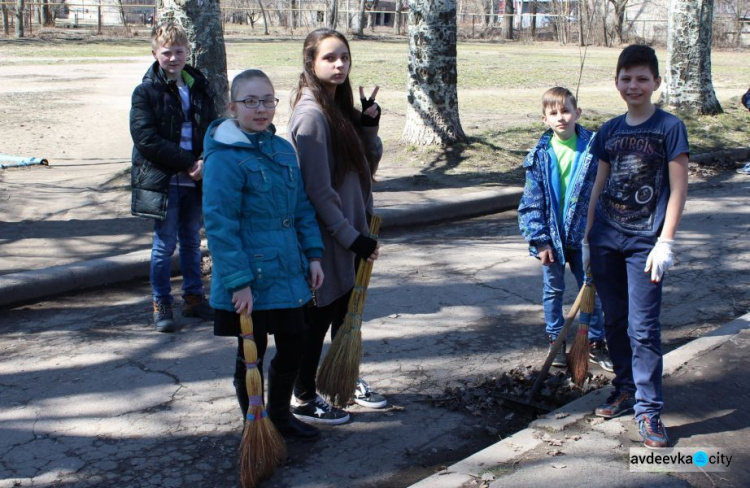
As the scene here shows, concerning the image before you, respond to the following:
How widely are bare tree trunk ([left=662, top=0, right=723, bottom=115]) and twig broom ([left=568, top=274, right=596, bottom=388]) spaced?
1098 cm

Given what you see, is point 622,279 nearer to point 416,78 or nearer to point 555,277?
point 555,277

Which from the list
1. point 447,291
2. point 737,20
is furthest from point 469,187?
point 737,20

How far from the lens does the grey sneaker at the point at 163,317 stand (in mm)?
5406

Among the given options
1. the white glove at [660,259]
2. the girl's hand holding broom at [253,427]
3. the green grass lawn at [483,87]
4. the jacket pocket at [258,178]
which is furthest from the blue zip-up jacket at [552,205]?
the girl's hand holding broom at [253,427]

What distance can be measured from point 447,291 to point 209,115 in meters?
2.22

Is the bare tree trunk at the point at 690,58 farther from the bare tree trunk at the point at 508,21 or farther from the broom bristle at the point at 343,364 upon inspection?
the bare tree trunk at the point at 508,21

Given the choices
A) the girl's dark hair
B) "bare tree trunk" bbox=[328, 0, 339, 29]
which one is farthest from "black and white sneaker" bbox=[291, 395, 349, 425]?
"bare tree trunk" bbox=[328, 0, 339, 29]

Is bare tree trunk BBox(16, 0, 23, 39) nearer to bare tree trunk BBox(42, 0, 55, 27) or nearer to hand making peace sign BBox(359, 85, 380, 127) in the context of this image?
bare tree trunk BBox(42, 0, 55, 27)

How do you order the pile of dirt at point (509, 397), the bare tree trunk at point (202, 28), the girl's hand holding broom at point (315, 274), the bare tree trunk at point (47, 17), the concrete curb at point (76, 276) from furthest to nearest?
1. the bare tree trunk at point (47, 17)
2. the bare tree trunk at point (202, 28)
3. the concrete curb at point (76, 276)
4. the pile of dirt at point (509, 397)
5. the girl's hand holding broom at point (315, 274)

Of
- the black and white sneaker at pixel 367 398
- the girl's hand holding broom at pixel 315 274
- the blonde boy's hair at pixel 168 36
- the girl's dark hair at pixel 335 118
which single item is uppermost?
the blonde boy's hair at pixel 168 36

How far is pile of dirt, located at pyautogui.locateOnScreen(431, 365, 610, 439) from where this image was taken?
4.27 m

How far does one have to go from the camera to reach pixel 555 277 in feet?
15.7

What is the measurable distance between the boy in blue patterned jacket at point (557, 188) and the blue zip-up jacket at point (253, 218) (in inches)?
63.1

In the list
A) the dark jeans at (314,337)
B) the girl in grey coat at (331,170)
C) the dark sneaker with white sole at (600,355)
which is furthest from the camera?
the dark sneaker with white sole at (600,355)
